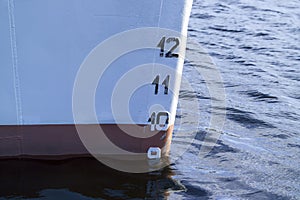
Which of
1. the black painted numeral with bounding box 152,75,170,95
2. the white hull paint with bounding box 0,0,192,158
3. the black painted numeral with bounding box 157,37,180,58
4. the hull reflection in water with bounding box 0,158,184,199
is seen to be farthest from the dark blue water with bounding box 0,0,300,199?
the black painted numeral with bounding box 157,37,180,58

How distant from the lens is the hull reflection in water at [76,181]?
394 centimetres

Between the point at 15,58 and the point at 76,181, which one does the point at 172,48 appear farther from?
the point at 76,181

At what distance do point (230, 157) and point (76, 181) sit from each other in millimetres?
1555

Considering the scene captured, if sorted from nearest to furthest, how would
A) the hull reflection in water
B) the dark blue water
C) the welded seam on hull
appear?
1. the welded seam on hull
2. the hull reflection in water
3. the dark blue water

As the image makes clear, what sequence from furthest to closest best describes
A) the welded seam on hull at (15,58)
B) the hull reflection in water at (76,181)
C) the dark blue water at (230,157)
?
the dark blue water at (230,157)
the hull reflection in water at (76,181)
the welded seam on hull at (15,58)

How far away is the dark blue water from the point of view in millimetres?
4049

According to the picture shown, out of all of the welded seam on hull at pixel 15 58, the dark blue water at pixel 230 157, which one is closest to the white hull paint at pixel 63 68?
the welded seam on hull at pixel 15 58

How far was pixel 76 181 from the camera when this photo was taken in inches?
161

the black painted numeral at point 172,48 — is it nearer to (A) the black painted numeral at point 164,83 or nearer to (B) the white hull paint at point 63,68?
(B) the white hull paint at point 63,68

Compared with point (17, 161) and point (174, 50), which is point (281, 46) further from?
point (17, 161)

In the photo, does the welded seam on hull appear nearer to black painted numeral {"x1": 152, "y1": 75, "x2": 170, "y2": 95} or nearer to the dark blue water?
the dark blue water

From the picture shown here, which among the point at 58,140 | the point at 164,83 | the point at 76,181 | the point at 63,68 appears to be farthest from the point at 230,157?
the point at 63,68

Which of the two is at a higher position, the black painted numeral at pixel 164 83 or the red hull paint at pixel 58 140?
the black painted numeral at pixel 164 83

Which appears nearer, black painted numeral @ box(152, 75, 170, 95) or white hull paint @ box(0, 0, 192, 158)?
white hull paint @ box(0, 0, 192, 158)
